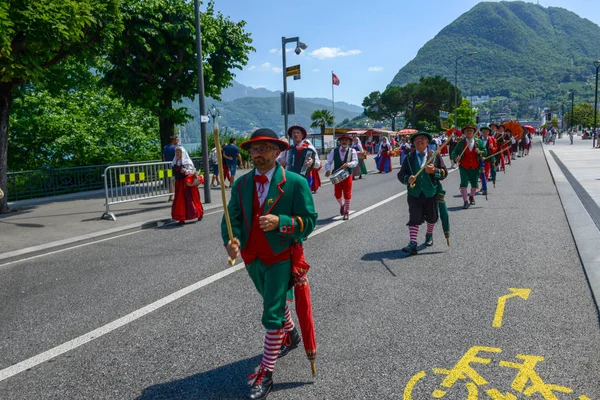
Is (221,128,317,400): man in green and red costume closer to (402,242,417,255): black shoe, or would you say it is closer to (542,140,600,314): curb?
(542,140,600,314): curb

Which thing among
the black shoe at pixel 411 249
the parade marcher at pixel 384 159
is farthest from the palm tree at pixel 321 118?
the black shoe at pixel 411 249

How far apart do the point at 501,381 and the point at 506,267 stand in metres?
3.19

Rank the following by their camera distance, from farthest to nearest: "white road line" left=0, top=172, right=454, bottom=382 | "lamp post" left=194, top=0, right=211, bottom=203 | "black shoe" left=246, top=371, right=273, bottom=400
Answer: "lamp post" left=194, top=0, right=211, bottom=203 → "white road line" left=0, top=172, right=454, bottom=382 → "black shoe" left=246, top=371, right=273, bottom=400

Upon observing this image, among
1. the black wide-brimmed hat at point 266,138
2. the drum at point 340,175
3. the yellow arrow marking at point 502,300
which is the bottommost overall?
the yellow arrow marking at point 502,300

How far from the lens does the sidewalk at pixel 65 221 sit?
8680 mm

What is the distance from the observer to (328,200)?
1408 centimetres

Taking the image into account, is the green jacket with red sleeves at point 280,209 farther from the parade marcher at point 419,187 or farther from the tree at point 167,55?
the tree at point 167,55

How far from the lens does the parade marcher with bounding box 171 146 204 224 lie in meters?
10.6

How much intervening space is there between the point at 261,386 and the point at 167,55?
16321mm

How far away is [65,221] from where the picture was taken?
1117cm

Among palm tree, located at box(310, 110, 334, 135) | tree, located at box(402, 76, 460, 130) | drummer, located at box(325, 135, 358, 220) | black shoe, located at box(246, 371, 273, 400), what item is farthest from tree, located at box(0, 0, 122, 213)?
tree, located at box(402, 76, 460, 130)

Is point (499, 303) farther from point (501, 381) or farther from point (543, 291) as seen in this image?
point (501, 381)

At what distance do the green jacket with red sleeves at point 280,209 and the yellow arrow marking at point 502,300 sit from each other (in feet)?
7.00

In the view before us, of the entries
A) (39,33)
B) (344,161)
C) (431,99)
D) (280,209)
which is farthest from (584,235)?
(431,99)
